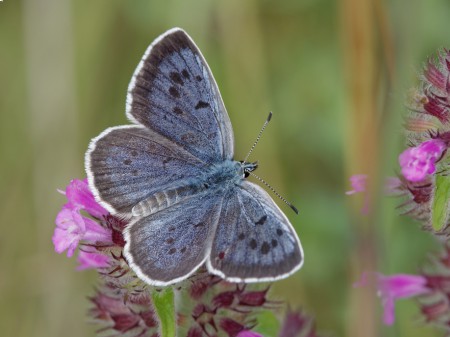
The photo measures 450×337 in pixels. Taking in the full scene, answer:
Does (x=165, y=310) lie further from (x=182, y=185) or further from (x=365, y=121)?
(x=365, y=121)

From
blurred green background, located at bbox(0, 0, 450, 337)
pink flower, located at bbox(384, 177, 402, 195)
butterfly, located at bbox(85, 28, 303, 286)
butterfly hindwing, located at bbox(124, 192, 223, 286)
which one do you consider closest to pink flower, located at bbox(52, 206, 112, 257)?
butterfly, located at bbox(85, 28, 303, 286)

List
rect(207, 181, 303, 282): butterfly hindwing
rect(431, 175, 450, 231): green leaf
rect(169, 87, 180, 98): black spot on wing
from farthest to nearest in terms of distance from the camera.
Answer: rect(169, 87, 180, 98): black spot on wing < rect(431, 175, 450, 231): green leaf < rect(207, 181, 303, 282): butterfly hindwing

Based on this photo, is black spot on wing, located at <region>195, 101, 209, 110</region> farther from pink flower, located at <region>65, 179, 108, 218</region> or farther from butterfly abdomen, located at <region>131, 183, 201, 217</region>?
pink flower, located at <region>65, 179, 108, 218</region>

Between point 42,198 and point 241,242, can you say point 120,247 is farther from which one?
point 42,198

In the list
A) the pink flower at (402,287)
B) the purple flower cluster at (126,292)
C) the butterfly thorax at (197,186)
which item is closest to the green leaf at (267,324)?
the purple flower cluster at (126,292)

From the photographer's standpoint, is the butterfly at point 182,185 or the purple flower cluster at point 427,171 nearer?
the butterfly at point 182,185

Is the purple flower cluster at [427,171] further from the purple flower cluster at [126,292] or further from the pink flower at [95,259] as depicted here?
the pink flower at [95,259]
